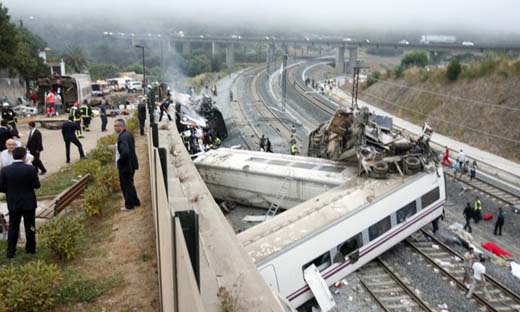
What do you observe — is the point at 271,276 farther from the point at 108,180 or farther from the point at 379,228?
the point at 108,180

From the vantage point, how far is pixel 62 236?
7.79 metres

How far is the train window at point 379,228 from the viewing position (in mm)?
15078

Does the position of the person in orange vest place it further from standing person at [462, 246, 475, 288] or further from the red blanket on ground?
the red blanket on ground

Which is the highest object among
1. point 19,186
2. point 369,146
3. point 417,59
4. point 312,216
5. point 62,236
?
point 417,59

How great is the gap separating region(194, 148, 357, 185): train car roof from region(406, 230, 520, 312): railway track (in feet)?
12.1

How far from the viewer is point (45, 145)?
1980 centimetres

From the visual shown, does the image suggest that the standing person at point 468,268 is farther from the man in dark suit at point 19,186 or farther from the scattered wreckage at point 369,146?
the man in dark suit at point 19,186

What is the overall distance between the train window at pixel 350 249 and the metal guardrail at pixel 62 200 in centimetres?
741

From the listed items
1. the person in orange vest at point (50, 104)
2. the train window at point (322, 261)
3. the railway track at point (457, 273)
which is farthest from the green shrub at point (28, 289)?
the person in orange vest at point (50, 104)

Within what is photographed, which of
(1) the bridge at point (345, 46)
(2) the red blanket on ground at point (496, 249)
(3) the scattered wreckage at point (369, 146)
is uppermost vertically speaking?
(1) the bridge at point (345, 46)

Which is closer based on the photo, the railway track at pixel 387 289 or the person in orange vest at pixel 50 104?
the railway track at pixel 387 289

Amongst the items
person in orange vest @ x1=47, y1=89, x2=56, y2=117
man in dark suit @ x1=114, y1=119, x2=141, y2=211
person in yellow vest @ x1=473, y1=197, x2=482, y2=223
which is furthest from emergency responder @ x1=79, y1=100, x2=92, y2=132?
person in yellow vest @ x1=473, y1=197, x2=482, y2=223

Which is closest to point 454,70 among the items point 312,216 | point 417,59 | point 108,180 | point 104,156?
point 312,216

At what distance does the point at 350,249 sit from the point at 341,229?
34.4 inches
